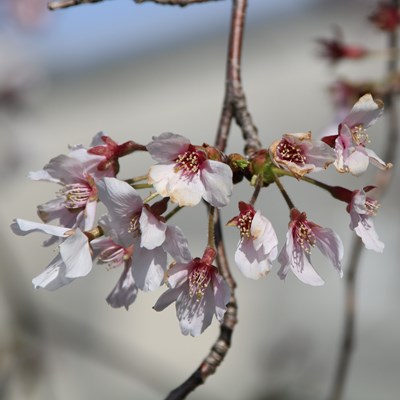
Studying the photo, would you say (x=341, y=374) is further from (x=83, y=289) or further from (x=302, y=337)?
(x=83, y=289)

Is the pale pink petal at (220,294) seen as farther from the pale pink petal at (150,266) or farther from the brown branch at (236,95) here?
the brown branch at (236,95)

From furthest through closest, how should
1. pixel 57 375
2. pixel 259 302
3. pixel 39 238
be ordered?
pixel 39 238 → pixel 259 302 → pixel 57 375

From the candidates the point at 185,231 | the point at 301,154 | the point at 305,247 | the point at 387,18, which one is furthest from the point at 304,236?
the point at 185,231

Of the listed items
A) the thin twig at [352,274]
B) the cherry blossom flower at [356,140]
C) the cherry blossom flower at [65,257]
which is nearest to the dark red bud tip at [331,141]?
the cherry blossom flower at [356,140]

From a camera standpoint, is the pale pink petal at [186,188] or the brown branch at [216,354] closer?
the pale pink petal at [186,188]

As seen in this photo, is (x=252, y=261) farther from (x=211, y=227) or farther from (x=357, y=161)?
(x=357, y=161)

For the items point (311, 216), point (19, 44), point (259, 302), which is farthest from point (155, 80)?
point (19, 44)
